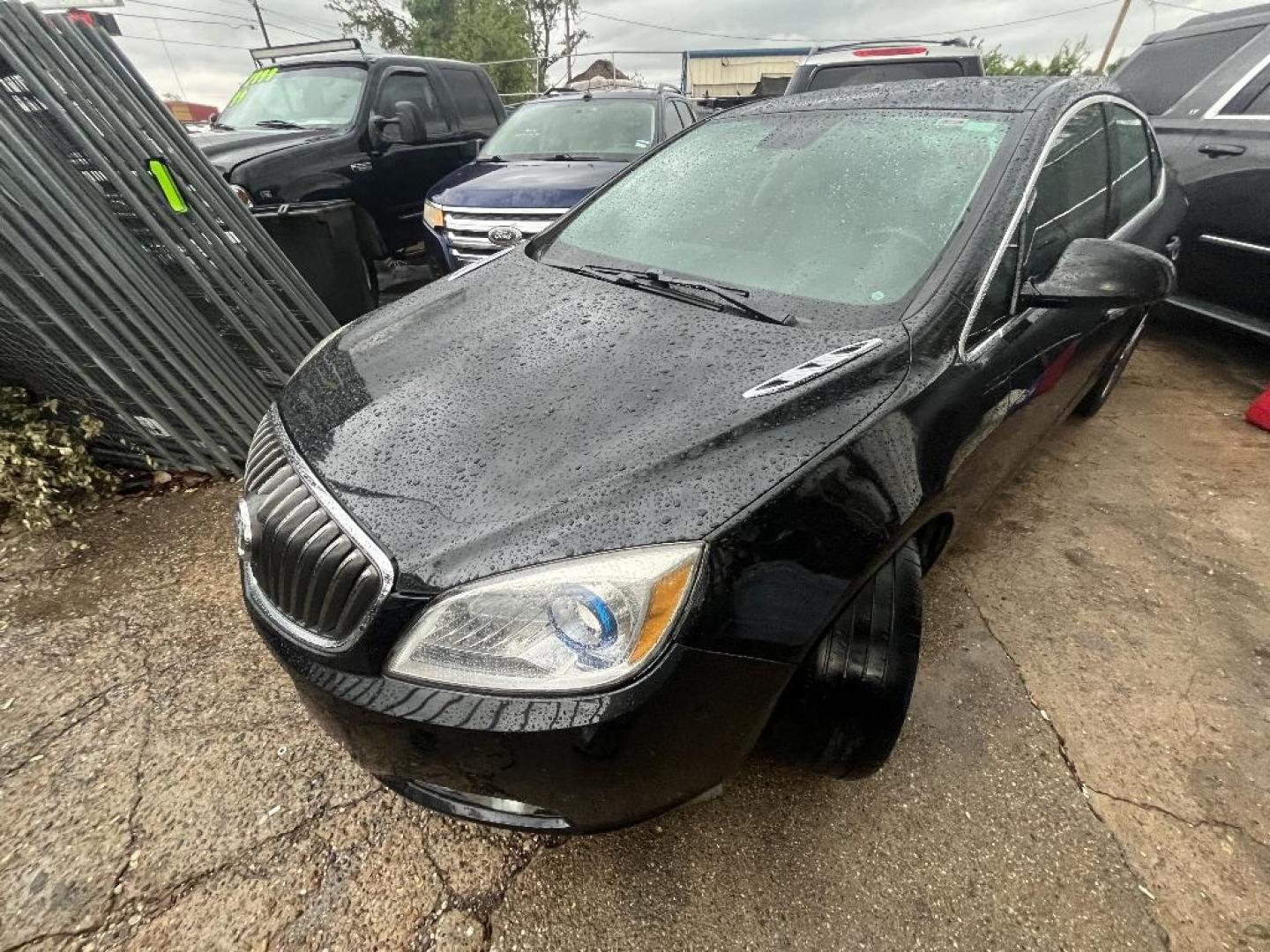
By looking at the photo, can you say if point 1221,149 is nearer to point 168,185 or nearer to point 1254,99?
point 1254,99

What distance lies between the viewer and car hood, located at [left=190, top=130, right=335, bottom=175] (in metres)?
4.21

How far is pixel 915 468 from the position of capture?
4.52 feet

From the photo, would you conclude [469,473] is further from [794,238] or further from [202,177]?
[202,177]

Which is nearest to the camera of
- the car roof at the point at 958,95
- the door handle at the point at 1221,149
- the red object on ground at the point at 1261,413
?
the car roof at the point at 958,95

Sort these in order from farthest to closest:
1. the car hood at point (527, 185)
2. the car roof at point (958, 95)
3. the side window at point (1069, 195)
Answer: the car hood at point (527, 185), the car roof at point (958, 95), the side window at point (1069, 195)

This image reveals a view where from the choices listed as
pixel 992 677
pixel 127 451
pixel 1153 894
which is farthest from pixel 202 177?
pixel 1153 894

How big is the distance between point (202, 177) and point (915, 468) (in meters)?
3.12

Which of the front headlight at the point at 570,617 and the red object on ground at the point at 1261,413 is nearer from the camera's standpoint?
the front headlight at the point at 570,617

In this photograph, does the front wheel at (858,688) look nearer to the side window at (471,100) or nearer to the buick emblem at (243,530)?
the buick emblem at (243,530)

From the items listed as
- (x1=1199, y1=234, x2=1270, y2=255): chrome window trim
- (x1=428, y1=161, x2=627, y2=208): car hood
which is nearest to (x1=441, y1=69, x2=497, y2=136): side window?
(x1=428, y1=161, x2=627, y2=208): car hood

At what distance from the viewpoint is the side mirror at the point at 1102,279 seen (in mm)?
1626

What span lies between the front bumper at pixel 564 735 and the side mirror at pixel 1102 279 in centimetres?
124

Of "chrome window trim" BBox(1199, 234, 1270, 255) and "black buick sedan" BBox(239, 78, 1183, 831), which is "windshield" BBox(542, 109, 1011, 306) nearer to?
"black buick sedan" BBox(239, 78, 1183, 831)

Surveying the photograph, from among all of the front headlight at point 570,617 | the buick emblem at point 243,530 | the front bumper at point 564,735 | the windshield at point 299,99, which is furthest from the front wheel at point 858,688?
the windshield at point 299,99
